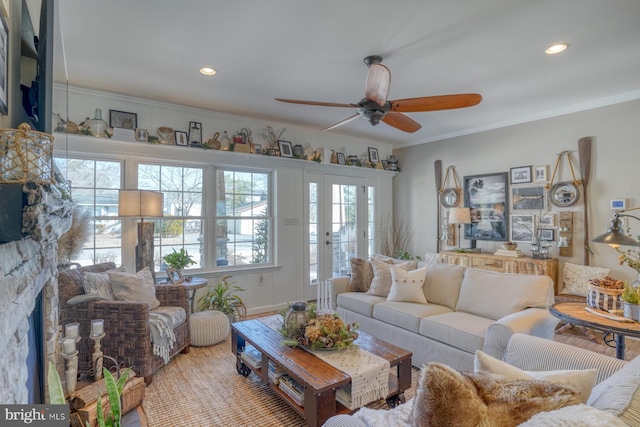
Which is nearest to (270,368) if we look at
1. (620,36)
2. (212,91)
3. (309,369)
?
(309,369)

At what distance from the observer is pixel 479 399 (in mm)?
1015

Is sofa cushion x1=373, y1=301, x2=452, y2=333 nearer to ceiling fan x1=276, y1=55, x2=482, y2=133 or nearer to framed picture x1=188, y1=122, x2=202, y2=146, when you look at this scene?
ceiling fan x1=276, y1=55, x2=482, y2=133

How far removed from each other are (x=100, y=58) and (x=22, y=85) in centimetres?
194

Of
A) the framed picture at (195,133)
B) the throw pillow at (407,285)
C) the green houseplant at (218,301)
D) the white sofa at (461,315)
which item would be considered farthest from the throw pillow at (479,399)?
the framed picture at (195,133)

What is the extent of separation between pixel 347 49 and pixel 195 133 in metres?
2.30

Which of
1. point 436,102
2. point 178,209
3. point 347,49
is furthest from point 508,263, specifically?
point 178,209

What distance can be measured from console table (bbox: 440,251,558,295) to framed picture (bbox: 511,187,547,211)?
733 millimetres

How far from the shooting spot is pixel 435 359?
271 centimetres

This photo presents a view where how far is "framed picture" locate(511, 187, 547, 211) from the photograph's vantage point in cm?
436

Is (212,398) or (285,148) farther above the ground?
(285,148)

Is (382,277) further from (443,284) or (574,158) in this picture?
(574,158)

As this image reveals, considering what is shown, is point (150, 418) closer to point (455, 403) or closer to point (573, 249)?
point (455, 403)

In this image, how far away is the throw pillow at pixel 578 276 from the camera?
373 centimetres

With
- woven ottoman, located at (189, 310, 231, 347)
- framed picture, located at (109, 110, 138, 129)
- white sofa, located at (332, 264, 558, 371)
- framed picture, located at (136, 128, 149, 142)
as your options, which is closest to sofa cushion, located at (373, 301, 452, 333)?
white sofa, located at (332, 264, 558, 371)
